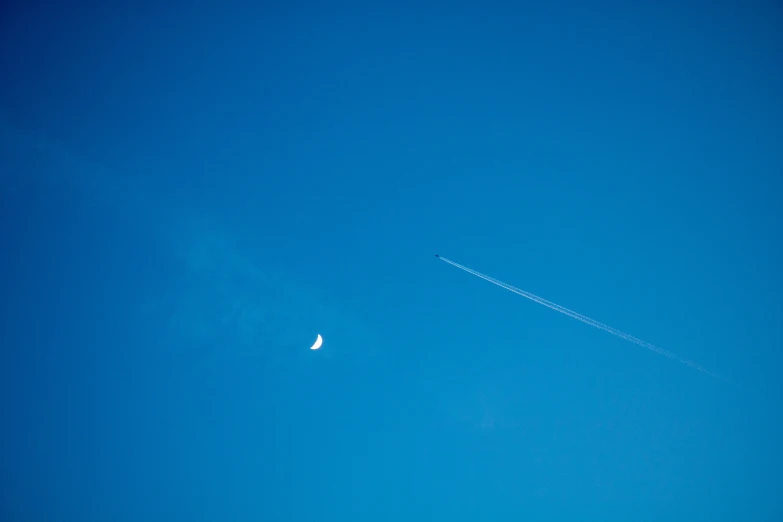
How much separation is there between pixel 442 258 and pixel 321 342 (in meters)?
8.11

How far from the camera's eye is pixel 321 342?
1020 inches

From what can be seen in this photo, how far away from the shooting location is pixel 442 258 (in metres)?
25.9

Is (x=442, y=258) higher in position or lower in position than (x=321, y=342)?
higher
